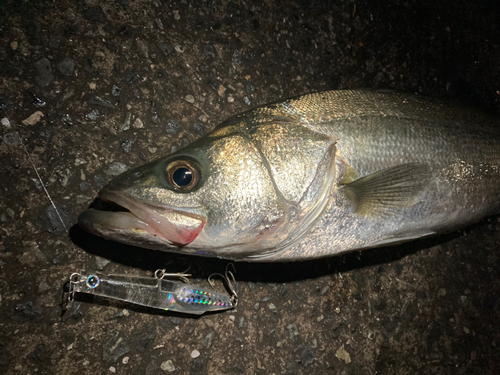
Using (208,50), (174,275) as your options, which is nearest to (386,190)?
(174,275)

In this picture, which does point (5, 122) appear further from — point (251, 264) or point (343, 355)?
point (343, 355)

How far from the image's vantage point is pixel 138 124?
67.5 inches

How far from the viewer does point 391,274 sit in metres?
2.26

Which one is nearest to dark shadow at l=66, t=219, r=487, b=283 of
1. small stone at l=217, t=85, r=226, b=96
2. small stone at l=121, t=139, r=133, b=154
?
small stone at l=121, t=139, r=133, b=154

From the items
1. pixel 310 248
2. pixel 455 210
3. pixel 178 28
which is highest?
pixel 178 28

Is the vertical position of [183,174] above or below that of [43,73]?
below

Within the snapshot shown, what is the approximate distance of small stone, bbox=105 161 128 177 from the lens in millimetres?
1634

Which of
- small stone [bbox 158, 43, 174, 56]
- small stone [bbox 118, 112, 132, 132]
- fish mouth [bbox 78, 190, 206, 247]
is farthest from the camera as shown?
small stone [bbox 158, 43, 174, 56]

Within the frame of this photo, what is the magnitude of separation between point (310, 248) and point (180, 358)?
0.97m

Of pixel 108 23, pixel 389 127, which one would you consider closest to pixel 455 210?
pixel 389 127

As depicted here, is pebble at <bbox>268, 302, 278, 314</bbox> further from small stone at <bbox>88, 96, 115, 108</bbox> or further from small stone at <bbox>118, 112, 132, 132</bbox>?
small stone at <bbox>88, 96, 115, 108</bbox>

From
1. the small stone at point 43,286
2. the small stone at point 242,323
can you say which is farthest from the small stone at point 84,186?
the small stone at point 242,323

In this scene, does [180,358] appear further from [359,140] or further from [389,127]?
[389,127]

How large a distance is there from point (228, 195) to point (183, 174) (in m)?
0.22
